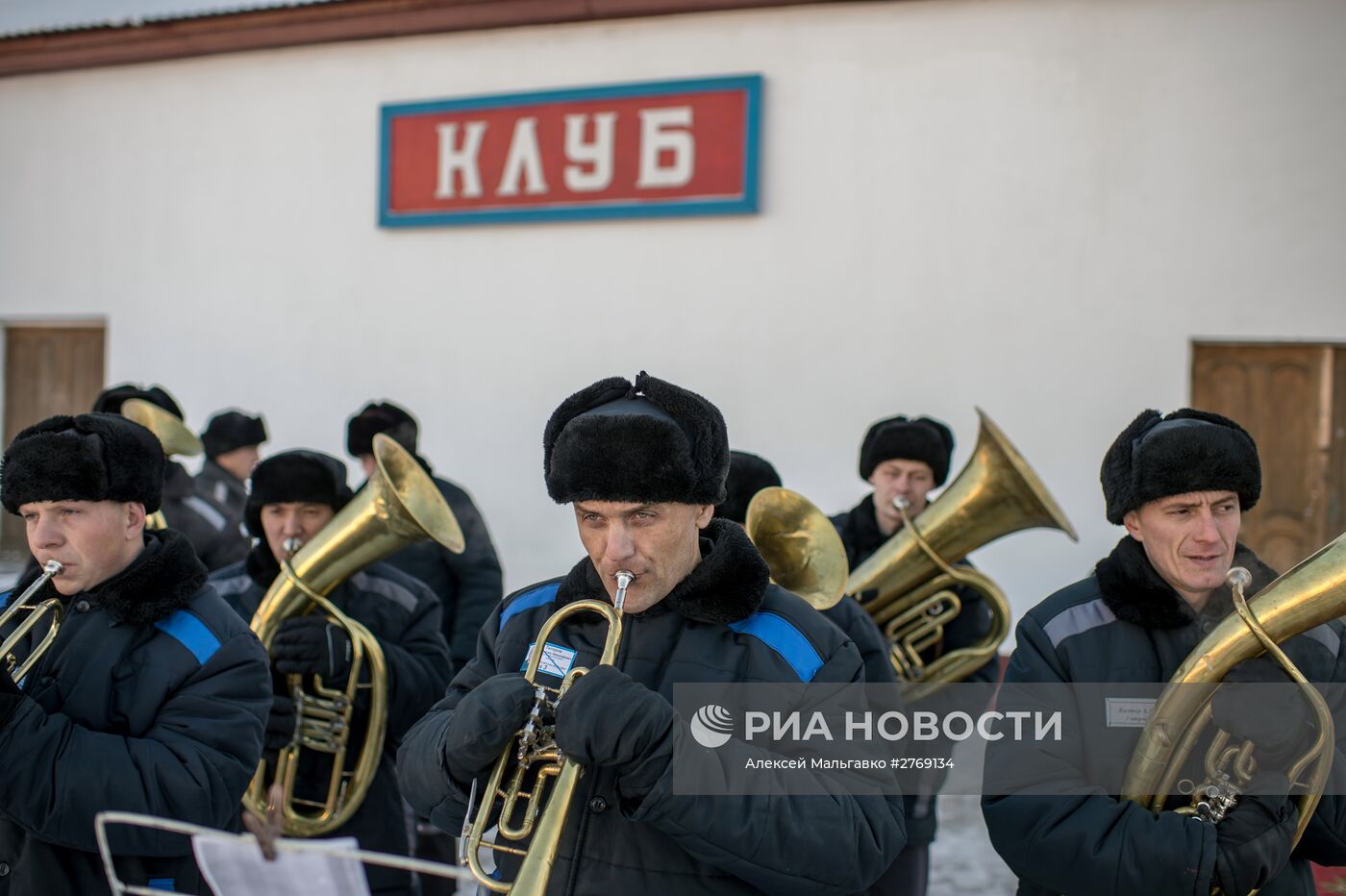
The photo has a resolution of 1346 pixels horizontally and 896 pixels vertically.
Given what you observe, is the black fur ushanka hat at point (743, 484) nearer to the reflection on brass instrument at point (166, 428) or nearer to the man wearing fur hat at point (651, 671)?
the man wearing fur hat at point (651, 671)

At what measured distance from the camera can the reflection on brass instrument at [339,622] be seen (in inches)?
144

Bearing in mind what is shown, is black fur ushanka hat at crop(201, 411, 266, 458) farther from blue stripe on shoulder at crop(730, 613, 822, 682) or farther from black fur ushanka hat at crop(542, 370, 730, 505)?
blue stripe on shoulder at crop(730, 613, 822, 682)

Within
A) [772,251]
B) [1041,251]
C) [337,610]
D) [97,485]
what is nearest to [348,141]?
[772,251]

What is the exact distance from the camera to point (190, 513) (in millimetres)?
5473

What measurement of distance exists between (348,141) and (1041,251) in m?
4.39

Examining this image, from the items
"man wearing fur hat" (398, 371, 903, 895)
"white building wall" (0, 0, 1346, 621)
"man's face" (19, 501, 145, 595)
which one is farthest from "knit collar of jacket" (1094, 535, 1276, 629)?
"white building wall" (0, 0, 1346, 621)

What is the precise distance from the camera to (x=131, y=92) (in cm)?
869

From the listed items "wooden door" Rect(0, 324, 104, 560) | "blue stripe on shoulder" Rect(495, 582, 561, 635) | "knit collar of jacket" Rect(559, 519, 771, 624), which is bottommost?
"blue stripe on shoulder" Rect(495, 582, 561, 635)

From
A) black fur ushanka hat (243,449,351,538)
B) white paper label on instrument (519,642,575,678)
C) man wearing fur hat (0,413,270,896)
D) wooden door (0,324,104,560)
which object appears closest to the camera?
white paper label on instrument (519,642,575,678)

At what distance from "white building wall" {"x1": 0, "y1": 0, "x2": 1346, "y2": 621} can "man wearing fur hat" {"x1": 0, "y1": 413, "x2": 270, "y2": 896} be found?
15.1ft

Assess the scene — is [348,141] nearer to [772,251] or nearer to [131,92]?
[131,92]

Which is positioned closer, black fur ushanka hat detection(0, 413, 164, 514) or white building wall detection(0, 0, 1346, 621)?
A: black fur ushanka hat detection(0, 413, 164, 514)

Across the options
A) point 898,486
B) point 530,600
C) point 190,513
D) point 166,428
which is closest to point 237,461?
point 190,513

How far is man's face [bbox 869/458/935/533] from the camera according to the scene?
459 cm
